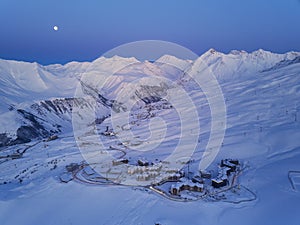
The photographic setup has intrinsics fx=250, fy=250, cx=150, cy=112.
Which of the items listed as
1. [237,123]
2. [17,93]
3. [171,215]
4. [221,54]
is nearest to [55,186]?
[171,215]

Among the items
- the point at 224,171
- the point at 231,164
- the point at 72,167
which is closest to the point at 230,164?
the point at 231,164

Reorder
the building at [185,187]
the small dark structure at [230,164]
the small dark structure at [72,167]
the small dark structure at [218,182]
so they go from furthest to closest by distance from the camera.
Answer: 1. the small dark structure at [72,167]
2. the small dark structure at [230,164]
3. the small dark structure at [218,182]
4. the building at [185,187]

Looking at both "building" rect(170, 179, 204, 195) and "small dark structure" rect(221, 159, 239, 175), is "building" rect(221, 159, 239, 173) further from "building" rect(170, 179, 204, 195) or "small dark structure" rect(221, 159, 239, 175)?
"building" rect(170, 179, 204, 195)

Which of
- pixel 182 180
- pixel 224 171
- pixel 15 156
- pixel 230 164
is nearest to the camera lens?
pixel 182 180

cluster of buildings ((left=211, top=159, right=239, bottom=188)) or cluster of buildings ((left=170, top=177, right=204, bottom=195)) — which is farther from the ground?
cluster of buildings ((left=211, top=159, right=239, bottom=188))

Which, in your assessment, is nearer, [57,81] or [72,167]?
[72,167]

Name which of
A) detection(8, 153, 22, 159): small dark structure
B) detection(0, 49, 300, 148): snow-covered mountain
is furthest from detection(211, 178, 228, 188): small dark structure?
detection(0, 49, 300, 148): snow-covered mountain

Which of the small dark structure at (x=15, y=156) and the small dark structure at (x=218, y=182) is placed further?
the small dark structure at (x=15, y=156)

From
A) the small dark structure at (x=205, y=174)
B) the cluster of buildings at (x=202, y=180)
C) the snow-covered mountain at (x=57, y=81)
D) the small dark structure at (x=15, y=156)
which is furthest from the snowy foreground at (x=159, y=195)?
the small dark structure at (x=205, y=174)

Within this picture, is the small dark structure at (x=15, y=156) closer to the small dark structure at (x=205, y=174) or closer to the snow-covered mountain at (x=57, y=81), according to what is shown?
the snow-covered mountain at (x=57, y=81)

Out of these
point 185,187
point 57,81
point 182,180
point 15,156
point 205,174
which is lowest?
point 185,187

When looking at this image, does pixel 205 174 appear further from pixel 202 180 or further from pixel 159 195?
pixel 159 195
